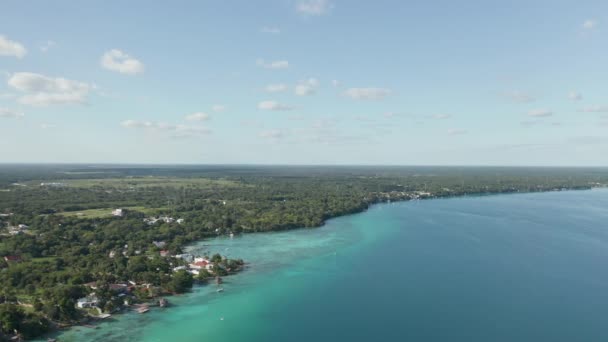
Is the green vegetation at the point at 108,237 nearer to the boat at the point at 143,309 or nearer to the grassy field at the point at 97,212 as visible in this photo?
the grassy field at the point at 97,212

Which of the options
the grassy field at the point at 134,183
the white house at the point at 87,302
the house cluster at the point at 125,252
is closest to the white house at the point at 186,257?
the house cluster at the point at 125,252

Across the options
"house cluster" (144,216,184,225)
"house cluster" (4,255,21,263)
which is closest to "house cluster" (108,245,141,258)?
"house cluster" (4,255,21,263)

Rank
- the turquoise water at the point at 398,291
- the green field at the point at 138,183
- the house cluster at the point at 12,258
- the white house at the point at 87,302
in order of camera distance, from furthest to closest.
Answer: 1. the green field at the point at 138,183
2. the house cluster at the point at 12,258
3. the white house at the point at 87,302
4. the turquoise water at the point at 398,291

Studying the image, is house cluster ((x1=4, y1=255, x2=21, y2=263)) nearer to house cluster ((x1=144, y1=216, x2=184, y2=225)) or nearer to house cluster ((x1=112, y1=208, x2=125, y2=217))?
house cluster ((x1=144, y1=216, x2=184, y2=225))

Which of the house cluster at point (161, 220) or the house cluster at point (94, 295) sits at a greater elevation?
the house cluster at point (161, 220)

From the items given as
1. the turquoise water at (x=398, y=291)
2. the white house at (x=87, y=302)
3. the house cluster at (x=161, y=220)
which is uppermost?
the house cluster at (x=161, y=220)

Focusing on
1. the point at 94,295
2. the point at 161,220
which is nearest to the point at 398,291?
the point at 94,295

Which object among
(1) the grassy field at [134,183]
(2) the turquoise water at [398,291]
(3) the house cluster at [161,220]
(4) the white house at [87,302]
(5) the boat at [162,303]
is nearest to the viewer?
(2) the turquoise water at [398,291]

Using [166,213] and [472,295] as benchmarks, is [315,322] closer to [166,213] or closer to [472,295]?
[472,295]
